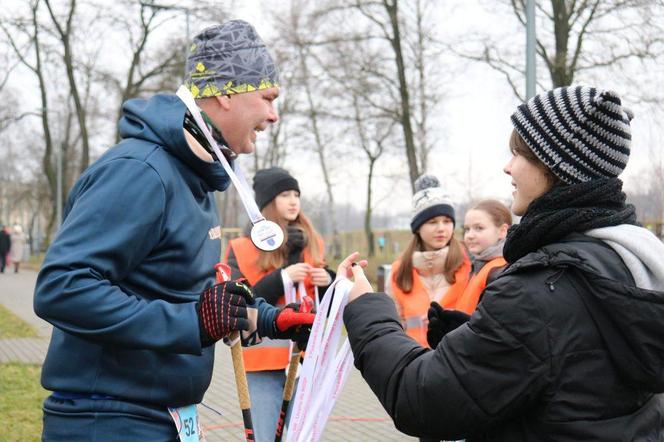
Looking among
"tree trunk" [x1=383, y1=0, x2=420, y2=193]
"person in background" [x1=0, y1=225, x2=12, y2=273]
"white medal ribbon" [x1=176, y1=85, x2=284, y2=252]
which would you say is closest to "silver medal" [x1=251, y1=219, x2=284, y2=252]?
"white medal ribbon" [x1=176, y1=85, x2=284, y2=252]

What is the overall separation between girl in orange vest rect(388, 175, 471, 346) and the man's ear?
2.74m

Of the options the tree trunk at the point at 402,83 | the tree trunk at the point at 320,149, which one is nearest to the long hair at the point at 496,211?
the tree trunk at the point at 402,83

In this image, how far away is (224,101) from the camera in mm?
2527

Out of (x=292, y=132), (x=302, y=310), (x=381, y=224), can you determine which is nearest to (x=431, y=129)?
(x=292, y=132)

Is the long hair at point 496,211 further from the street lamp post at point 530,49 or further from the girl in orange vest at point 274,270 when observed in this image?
the street lamp post at point 530,49

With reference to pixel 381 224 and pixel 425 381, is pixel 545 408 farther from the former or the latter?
pixel 381 224

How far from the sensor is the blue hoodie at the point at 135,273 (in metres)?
1.94

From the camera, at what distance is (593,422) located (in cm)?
181

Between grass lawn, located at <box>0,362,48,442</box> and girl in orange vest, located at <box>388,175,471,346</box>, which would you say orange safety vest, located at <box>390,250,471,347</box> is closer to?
girl in orange vest, located at <box>388,175,471,346</box>

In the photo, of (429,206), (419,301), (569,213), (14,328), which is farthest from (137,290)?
(14,328)

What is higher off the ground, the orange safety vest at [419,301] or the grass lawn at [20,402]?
the orange safety vest at [419,301]

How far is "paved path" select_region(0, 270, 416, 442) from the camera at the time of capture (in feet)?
22.1

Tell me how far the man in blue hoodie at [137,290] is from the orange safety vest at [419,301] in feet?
9.02

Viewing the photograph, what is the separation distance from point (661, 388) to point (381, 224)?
9596 cm
